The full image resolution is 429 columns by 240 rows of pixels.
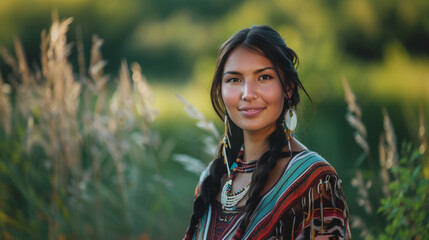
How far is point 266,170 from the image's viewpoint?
1479 mm

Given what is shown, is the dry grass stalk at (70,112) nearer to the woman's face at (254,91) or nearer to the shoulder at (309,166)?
the woman's face at (254,91)

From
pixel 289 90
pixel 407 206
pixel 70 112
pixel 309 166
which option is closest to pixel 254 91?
pixel 289 90

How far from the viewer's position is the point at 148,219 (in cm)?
297

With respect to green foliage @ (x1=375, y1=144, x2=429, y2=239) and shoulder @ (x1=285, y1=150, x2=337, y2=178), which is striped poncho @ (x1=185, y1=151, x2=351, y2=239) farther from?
green foliage @ (x1=375, y1=144, x2=429, y2=239)

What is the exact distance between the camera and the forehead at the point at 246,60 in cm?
151

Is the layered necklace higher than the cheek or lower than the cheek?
lower

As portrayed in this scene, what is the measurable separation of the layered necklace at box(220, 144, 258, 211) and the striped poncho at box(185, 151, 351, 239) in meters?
0.09

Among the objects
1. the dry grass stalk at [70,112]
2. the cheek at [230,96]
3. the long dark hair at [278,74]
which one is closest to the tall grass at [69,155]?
the dry grass stalk at [70,112]

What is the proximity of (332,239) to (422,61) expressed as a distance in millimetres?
2502

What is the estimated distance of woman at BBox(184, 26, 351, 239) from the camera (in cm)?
141

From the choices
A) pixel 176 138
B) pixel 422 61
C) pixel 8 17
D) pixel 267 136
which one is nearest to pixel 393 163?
pixel 267 136

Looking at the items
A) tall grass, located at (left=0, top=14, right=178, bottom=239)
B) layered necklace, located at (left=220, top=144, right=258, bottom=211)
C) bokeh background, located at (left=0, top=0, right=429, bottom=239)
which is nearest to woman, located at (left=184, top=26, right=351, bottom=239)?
layered necklace, located at (left=220, top=144, right=258, bottom=211)

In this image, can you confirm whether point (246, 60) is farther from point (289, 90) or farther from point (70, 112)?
point (70, 112)

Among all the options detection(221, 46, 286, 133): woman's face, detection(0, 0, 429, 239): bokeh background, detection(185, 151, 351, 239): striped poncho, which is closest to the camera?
detection(185, 151, 351, 239): striped poncho
